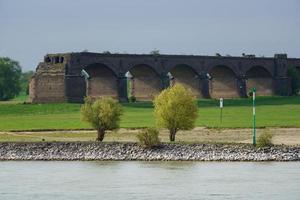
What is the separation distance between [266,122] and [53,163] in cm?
3176

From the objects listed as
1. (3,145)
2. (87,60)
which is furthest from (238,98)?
(3,145)

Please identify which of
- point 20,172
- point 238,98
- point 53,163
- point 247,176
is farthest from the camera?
point 238,98

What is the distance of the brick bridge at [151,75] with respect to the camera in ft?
447

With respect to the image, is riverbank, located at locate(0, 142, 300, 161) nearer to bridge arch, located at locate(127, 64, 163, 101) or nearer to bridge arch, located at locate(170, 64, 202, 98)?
bridge arch, located at locate(127, 64, 163, 101)

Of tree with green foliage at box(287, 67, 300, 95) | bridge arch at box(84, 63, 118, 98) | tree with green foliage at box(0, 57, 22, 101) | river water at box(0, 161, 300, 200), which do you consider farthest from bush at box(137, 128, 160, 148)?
tree with green foliage at box(287, 67, 300, 95)

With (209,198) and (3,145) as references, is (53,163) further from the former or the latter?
(209,198)

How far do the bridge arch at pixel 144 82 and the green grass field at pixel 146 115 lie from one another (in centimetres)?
832

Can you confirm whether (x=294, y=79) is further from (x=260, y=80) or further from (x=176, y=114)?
(x=176, y=114)

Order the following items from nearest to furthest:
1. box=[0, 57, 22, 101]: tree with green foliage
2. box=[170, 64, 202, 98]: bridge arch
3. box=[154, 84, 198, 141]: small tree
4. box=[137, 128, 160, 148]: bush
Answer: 1. box=[137, 128, 160, 148]: bush
2. box=[154, 84, 198, 141]: small tree
3. box=[170, 64, 202, 98]: bridge arch
4. box=[0, 57, 22, 101]: tree with green foliage

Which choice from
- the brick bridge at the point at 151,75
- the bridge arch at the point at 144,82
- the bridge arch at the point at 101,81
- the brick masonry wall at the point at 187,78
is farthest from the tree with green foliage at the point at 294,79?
the bridge arch at the point at 101,81

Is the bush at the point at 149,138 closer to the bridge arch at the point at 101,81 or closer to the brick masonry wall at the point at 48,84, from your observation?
the brick masonry wall at the point at 48,84

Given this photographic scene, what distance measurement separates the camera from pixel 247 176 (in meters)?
57.7

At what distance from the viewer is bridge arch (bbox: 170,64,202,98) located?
155375mm

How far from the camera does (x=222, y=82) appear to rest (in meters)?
164
